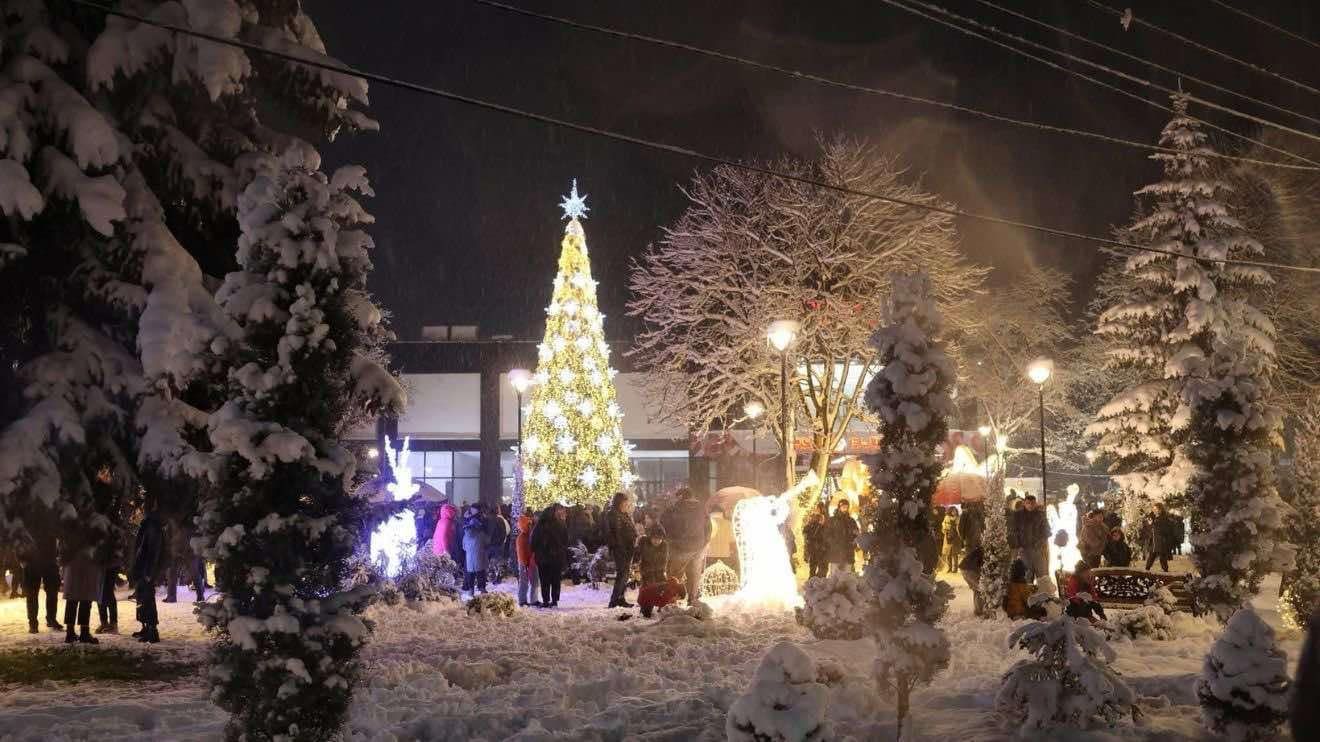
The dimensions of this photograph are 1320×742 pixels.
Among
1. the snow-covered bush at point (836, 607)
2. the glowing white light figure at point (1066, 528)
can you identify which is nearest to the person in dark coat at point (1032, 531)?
the glowing white light figure at point (1066, 528)

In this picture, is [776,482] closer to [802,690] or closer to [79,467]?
[79,467]

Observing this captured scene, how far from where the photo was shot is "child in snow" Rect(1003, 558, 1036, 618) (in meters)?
16.2

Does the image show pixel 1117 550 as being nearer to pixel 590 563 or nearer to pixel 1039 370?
pixel 1039 370

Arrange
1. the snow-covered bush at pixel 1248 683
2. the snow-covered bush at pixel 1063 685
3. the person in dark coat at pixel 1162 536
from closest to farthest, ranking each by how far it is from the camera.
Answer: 1. the snow-covered bush at pixel 1248 683
2. the snow-covered bush at pixel 1063 685
3. the person in dark coat at pixel 1162 536

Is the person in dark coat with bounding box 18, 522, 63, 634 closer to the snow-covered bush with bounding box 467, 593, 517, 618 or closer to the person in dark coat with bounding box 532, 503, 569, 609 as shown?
the snow-covered bush with bounding box 467, 593, 517, 618

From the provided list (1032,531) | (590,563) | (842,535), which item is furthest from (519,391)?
(1032,531)

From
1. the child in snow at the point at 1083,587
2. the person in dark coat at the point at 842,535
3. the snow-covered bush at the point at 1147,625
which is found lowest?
the snow-covered bush at the point at 1147,625

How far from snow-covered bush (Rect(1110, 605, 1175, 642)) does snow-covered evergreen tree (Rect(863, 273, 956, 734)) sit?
5.92 m

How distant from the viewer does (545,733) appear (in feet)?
30.5

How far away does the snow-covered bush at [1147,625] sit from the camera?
48.1 ft

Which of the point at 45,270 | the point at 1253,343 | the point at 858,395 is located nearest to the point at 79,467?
the point at 45,270

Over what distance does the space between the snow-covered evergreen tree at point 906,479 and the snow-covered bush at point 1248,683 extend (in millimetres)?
2006

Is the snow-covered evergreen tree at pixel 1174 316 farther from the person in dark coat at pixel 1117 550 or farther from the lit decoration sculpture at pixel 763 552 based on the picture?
the lit decoration sculpture at pixel 763 552

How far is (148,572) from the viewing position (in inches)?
629
